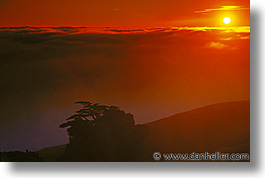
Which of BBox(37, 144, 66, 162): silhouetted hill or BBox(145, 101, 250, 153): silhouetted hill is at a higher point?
BBox(145, 101, 250, 153): silhouetted hill

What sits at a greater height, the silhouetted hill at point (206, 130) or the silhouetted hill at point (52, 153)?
the silhouetted hill at point (206, 130)

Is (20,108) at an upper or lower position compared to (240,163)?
upper

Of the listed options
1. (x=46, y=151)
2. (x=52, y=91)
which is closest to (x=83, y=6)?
(x=52, y=91)

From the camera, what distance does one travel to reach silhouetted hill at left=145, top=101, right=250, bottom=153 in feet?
9.29

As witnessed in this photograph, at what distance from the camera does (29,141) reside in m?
2.92

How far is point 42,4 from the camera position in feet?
9.62

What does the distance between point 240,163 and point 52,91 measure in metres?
1.22

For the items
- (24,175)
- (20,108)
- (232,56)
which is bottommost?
(24,175)

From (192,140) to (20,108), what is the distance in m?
1.05

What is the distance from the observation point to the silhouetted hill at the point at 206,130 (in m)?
2.83

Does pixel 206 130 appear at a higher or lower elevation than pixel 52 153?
higher

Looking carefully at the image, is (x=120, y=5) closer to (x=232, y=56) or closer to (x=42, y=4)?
(x=42, y=4)

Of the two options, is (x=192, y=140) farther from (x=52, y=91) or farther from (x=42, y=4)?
(x=42, y=4)

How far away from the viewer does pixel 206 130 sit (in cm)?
287
